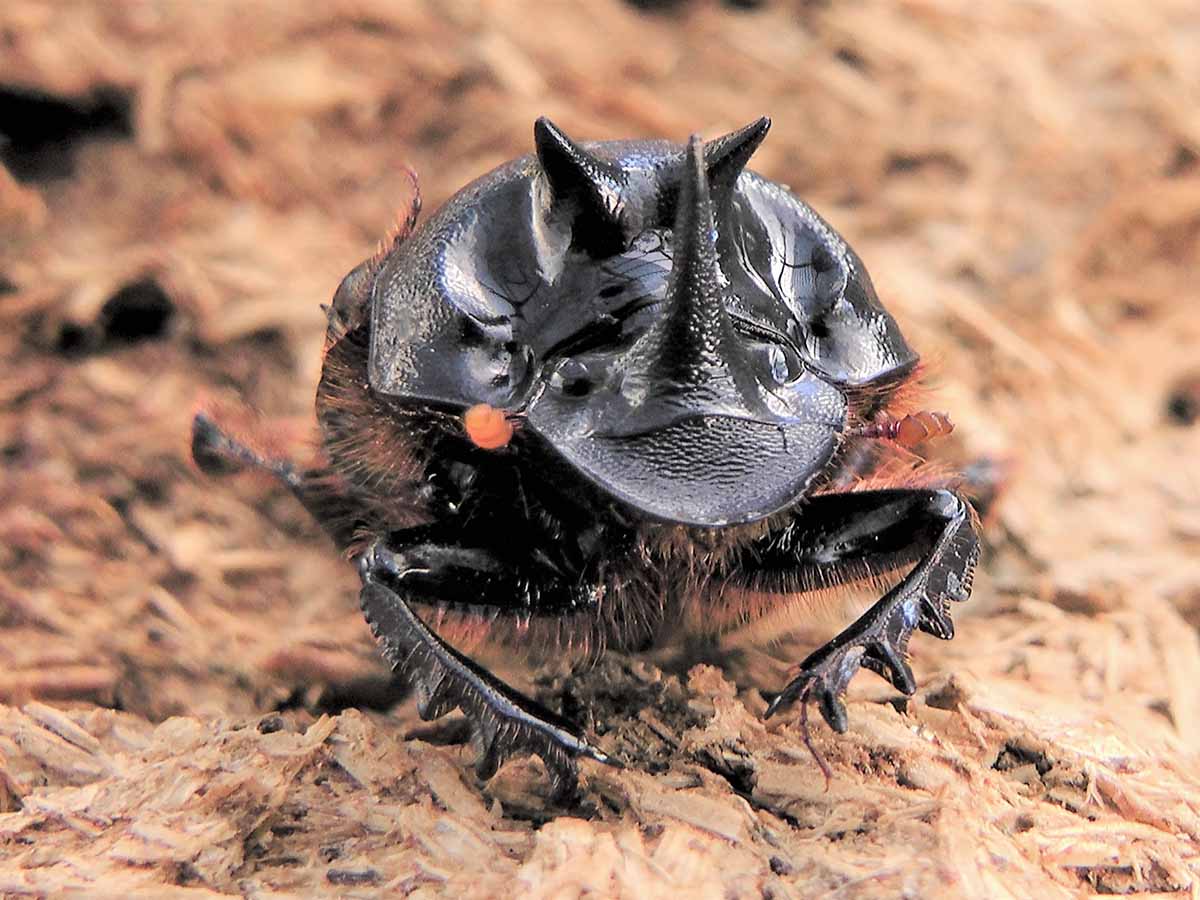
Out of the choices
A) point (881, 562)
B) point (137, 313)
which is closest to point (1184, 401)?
point (881, 562)

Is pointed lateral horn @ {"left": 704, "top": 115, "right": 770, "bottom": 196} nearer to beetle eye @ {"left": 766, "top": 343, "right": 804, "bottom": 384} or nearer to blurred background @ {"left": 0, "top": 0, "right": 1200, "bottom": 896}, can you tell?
beetle eye @ {"left": 766, "top": 343, "right": 804, "bottom": 384}

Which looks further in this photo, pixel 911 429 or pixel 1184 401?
pixel 1184 401

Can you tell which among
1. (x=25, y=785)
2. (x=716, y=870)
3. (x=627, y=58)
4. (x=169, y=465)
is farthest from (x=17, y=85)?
(x=716, y=870)

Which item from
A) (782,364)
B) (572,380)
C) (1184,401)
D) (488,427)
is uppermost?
(782,364)

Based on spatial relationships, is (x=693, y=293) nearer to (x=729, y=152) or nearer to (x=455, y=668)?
(x=729, y=152)

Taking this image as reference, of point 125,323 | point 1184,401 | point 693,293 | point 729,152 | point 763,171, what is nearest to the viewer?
point 693,293

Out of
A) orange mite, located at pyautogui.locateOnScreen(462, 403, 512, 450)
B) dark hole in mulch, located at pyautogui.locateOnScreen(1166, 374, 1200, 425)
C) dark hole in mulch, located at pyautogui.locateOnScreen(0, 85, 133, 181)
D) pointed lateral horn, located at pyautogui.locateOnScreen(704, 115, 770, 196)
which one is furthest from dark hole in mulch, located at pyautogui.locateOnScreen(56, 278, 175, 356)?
dark hole in mulch, located at pyautogui.locateOnScreen(1166, 374, 1200, 425)

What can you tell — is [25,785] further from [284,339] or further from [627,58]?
[627,58]

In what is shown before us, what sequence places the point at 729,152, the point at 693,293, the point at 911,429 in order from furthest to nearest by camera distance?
the point at 911,429 → the point at 729,152 → the point at 693,293
